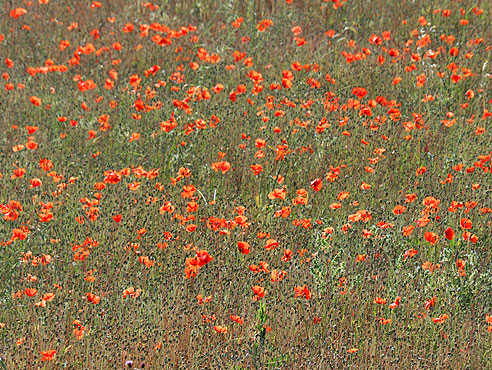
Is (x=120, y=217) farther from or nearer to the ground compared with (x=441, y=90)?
nearer to the ground

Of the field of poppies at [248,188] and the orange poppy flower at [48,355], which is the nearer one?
the orange poppy flower at [48,355]

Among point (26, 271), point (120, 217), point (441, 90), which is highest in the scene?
point (441, 90)

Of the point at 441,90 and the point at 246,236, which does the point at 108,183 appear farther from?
the point at 441,90

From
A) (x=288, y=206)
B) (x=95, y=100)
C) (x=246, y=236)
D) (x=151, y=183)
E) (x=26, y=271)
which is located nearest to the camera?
(x=26, y=271)

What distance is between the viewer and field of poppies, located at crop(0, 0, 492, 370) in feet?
10.5

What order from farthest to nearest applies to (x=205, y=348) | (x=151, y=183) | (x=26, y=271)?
(x=151, y=183), (x=26, y=271), (x=205, y=348)

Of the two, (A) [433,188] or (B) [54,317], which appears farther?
(A) [433,188]

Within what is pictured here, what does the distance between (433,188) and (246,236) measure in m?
1.35

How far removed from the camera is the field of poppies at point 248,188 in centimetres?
321

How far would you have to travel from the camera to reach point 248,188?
4633mm

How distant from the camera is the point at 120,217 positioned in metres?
3.77

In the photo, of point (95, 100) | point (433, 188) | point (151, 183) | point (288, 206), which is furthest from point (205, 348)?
point (95, 100)

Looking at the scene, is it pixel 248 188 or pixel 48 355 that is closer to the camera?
pixel 48 355

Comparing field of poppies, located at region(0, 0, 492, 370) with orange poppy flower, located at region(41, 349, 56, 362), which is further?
field of poppies, located at region(0, 0, 492, 370)
